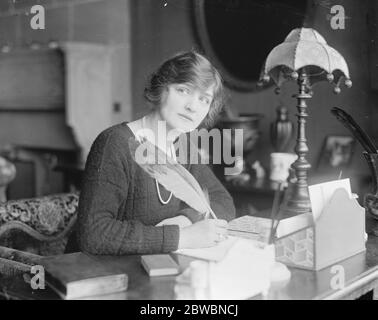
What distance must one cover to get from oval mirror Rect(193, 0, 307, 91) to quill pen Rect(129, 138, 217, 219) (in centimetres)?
192

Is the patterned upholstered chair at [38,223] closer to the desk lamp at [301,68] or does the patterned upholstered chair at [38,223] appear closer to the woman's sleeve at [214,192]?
the woman's sleeve at [214,192]

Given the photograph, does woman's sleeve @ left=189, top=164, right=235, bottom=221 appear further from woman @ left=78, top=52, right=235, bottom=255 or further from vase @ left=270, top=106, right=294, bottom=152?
vase @ left=270, top=106, right=294, bottom=152

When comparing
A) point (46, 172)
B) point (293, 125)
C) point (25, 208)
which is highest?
point (293, 125)

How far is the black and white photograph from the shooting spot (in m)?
1.26

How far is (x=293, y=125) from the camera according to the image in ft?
11.0

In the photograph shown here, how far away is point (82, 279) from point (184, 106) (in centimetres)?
68

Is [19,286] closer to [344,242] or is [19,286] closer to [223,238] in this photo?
[223,238]

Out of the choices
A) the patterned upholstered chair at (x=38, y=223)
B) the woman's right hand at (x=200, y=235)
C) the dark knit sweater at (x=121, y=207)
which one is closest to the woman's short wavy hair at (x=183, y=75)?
the dark knit sweater at (x=121, y=207)

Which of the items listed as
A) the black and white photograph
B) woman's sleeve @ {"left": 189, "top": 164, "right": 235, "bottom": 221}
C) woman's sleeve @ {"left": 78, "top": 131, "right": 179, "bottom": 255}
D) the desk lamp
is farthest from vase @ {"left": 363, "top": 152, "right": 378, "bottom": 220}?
woman's sleeve @ {"left": 78, "top": 131, "right": 179, "bottom": 255}

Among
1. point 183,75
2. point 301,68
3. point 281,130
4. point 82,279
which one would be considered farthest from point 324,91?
point 82,279

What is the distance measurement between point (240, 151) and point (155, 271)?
7.17ft

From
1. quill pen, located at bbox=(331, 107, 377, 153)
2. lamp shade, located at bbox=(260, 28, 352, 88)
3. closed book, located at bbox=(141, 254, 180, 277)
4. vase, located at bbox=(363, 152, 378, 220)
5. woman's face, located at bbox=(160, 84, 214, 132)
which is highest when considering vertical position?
lamp shade, located at bbox=(260, 28, 352, 88)

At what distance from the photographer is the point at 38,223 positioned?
7.17 ft
